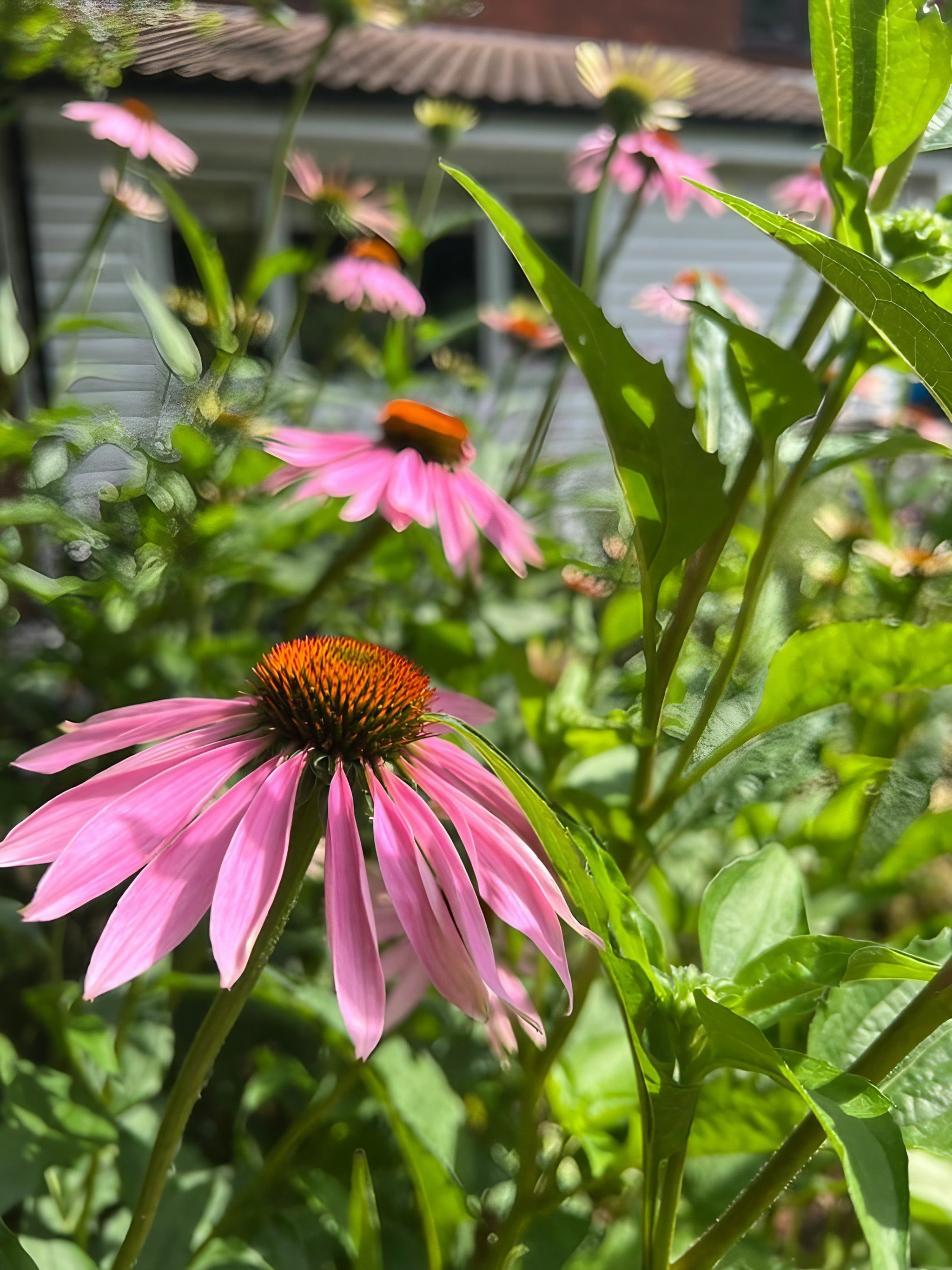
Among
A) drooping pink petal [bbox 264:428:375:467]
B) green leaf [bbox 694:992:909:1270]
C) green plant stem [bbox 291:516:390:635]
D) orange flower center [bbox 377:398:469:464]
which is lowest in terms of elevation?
green leaf [bbox 694:992:909:1270]

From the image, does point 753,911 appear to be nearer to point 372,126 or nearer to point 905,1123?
point 905,1123

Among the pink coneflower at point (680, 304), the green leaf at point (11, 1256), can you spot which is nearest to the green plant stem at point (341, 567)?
the green leaf at point (11, 1256)

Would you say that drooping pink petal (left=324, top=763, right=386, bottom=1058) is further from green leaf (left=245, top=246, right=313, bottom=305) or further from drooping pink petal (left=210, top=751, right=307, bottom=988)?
green leaf (left=245, top=246, right=313, bottom=305)

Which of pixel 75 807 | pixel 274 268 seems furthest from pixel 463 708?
pixel 274 268

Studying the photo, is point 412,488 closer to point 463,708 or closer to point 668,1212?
point 463,708

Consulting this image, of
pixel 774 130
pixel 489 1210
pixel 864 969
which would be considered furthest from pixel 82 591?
pixel 774 130

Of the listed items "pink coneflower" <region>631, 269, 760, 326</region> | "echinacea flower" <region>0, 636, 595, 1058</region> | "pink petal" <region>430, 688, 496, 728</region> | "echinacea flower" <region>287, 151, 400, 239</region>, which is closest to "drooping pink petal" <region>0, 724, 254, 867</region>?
"echinacea flower" <region>0, 636, 595, 1058</region>
